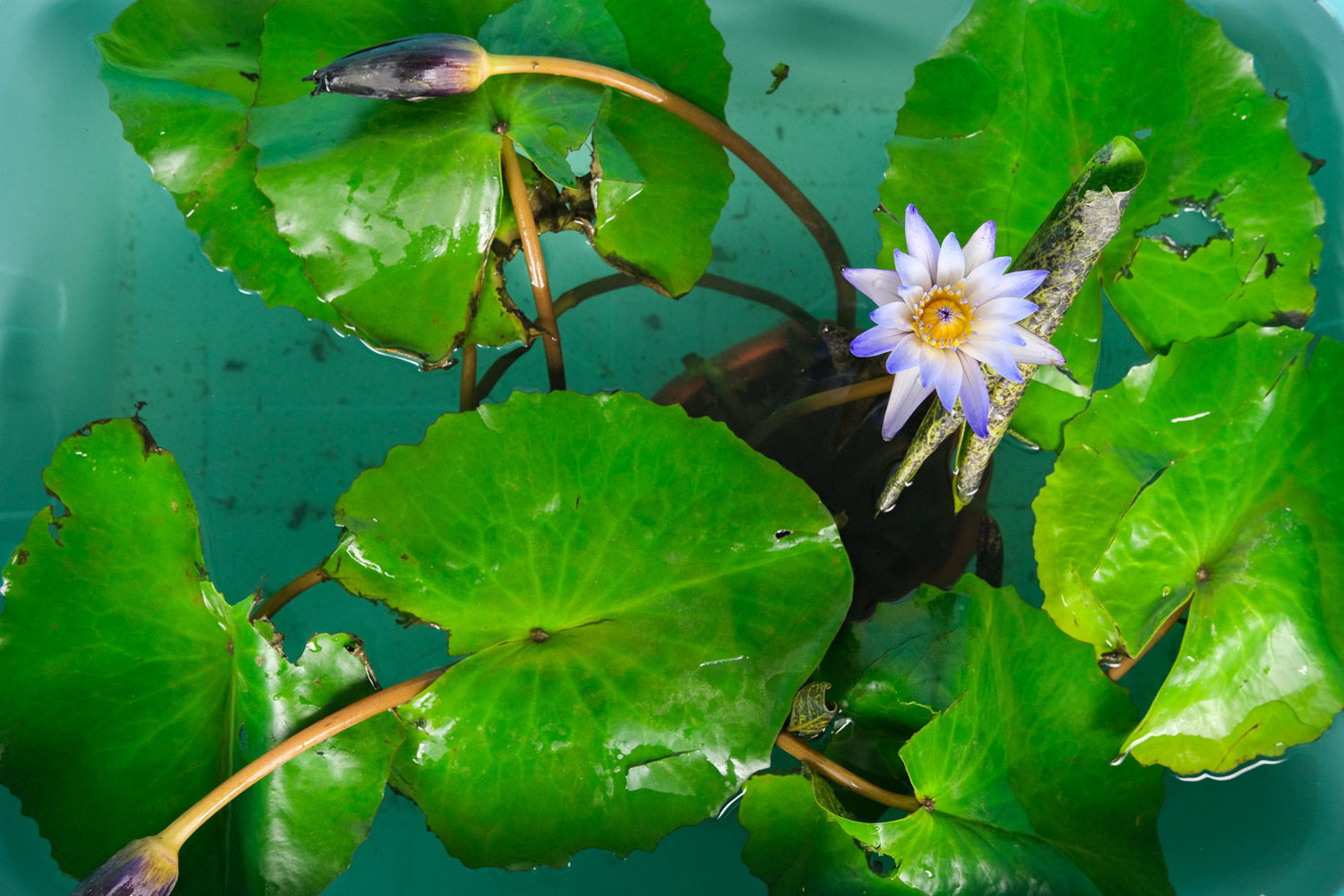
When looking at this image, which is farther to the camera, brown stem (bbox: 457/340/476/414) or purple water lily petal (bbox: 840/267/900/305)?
brown stem (bbox: 457/340/476/414)

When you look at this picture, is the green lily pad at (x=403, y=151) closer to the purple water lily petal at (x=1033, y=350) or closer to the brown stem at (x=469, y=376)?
the brown stem at (x=469, y=376)

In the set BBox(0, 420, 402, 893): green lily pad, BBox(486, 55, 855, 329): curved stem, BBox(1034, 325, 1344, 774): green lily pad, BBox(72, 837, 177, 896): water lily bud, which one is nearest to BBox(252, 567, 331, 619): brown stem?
BBox(0, 420, 402, 893): green lily pad

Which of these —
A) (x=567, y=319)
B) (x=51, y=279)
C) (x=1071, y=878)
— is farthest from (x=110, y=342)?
(x=1071, y=878)

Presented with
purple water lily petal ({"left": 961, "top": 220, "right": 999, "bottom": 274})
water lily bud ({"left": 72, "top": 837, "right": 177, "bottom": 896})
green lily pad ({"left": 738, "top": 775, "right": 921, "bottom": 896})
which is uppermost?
purple water lily petal ({"left": 961, "top": 220, "right": 999, "bottom": 274})

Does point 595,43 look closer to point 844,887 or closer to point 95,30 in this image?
point 95,30

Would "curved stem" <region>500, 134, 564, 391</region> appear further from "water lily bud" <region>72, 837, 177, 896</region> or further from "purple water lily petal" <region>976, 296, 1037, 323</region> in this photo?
"water lily bud" <region>72, 837, 177, 896</region>
